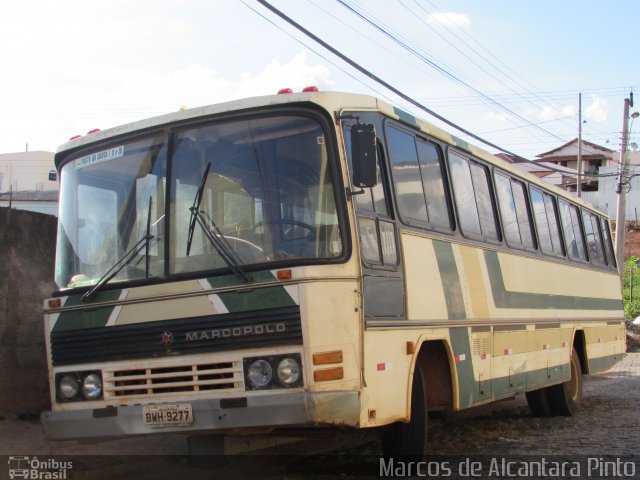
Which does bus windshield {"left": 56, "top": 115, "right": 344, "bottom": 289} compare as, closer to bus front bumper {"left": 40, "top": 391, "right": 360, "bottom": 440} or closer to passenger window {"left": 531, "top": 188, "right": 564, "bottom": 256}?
bus front bumper {"left": 40, "top": 391, "right": 360, "bottom": 440}

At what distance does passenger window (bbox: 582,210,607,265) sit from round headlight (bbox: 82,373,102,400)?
9.59 metres

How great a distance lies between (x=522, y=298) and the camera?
9688mm

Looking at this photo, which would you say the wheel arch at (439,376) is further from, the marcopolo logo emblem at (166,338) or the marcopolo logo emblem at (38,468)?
the marcopolo logo emblem at (38,468)

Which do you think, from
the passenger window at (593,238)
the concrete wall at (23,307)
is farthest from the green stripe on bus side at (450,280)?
the passenger window at (593,238)

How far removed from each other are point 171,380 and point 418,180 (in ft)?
9.89

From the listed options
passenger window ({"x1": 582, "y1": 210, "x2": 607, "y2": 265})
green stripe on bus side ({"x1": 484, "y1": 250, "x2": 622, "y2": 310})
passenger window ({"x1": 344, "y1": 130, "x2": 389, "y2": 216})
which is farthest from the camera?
passenger window ({"x1": 582, "y1": 210, "x2": 607, "y2": 265})

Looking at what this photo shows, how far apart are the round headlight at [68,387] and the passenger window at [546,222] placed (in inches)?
265

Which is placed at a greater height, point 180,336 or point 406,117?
point 406,117

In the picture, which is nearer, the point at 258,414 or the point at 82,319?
the point at 258,414

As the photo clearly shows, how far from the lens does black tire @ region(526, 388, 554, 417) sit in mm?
11516

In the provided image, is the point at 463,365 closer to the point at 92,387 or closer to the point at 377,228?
the point at 377,228

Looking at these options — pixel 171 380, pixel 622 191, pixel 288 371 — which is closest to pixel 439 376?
pixel 288 371

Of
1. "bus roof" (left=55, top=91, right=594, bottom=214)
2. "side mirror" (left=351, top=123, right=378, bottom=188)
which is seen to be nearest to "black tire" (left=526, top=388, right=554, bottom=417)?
"bus roof" (left=55, top=91, right=594, bottom=214)

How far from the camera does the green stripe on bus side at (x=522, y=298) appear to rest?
29.1 feet
